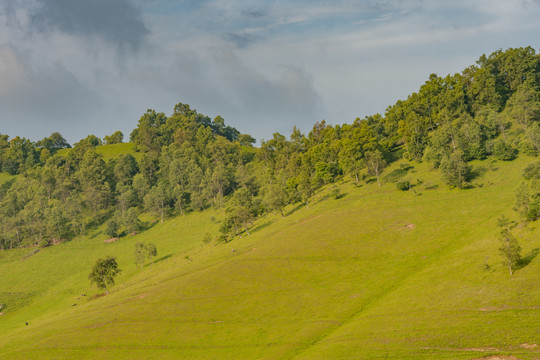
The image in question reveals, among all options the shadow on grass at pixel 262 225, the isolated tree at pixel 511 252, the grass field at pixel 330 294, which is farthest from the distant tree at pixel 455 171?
the shadow on grass at pixel 262 225

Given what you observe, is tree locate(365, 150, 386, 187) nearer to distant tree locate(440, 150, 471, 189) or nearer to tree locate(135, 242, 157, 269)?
distant tree locate(440, 150, 471, 189)

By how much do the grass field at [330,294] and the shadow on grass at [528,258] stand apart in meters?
0.46

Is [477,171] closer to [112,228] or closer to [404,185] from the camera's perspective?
[404,185]

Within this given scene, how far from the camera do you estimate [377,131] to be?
191 m

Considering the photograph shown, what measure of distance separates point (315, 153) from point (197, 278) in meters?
107

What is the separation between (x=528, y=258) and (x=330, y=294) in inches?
1420

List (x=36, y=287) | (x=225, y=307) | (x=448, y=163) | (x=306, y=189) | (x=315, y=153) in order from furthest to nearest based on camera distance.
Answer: (x=315, y=153) → (x=306, y=189) → (x=36, y=287) → (x=448, y=163) → (x=225, y=307)

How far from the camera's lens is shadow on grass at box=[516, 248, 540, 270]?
6638cm

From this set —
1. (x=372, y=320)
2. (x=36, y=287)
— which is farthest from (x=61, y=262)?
(x=372, y=320)

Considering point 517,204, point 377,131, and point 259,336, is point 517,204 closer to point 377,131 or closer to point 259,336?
point 259,336

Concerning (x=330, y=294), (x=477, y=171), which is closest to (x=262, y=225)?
(x=330, y=294)

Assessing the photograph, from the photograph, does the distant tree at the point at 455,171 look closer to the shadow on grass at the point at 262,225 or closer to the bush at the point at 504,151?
the bush at the point at 504,151

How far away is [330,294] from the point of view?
76.8 metres

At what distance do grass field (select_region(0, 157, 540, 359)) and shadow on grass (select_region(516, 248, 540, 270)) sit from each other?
0.46 meters
